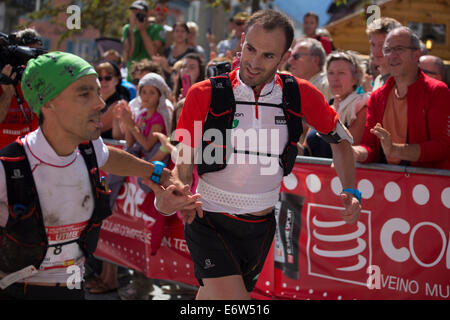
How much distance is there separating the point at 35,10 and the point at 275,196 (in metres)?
12.2

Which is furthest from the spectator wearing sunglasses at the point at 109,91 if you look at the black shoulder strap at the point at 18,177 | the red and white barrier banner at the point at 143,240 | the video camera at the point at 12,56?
the black shoulder strap at the point at 18,177

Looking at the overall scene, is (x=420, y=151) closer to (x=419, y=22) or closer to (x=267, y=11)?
(x=267, y=11)

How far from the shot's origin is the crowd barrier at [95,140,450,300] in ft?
14.4

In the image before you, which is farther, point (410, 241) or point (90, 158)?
point (410, 241)

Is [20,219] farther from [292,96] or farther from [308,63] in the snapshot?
[308,63]

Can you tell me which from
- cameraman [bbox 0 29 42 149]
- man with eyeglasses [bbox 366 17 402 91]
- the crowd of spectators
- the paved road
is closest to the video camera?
the crowd of spectators

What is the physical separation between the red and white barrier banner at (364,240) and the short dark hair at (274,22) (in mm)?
1729

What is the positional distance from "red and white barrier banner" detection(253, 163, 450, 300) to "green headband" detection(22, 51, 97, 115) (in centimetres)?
268

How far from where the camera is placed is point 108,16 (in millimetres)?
14938

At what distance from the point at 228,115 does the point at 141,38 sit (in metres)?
6.69

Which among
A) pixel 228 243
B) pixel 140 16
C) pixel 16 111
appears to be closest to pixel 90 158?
pixel 228 243

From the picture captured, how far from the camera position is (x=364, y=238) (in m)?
4.73

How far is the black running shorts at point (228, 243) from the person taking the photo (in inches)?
132
